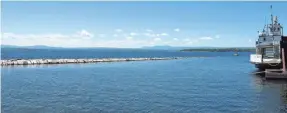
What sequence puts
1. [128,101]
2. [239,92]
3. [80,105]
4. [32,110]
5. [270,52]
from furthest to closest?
[270,52] < [239,92] < [128,101] < [80,105] < [32,110]

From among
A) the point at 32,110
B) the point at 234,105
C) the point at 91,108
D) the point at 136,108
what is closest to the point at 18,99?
the point at 32,110

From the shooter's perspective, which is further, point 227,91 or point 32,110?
point 227,91

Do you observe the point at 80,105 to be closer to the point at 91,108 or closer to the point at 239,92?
the point at 91,108

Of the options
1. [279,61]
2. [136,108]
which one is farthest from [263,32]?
[136,108]

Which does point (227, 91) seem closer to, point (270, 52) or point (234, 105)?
point (234, 105)

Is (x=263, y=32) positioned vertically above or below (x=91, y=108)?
above

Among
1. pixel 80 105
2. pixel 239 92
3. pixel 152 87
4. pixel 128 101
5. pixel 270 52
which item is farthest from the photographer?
pixel 270 52
